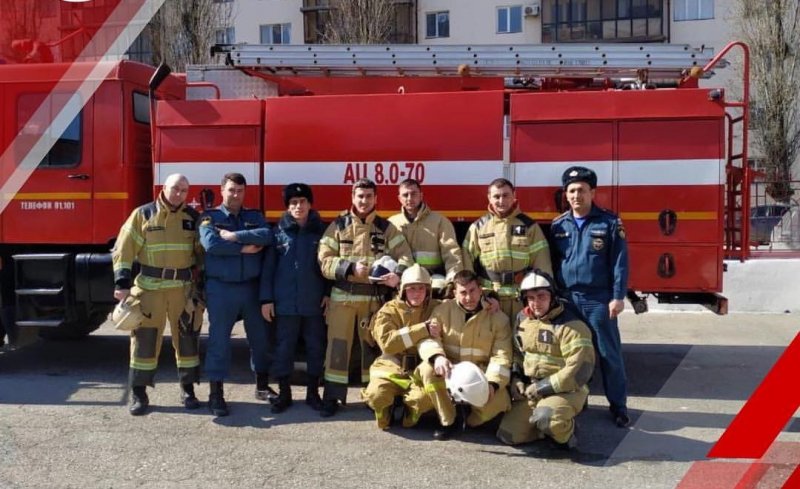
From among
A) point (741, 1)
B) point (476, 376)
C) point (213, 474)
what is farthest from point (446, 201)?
point (741, 1)

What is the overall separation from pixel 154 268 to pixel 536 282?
9.06ft

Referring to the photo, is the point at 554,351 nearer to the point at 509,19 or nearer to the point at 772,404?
the point at 772,404

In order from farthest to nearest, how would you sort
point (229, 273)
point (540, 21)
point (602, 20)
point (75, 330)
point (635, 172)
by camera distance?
point (540, 21)
point (602, 20)
point (75, 330)
point (635, 172)
point (229, 273)

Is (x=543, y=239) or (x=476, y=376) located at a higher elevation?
(x=543, y=239)

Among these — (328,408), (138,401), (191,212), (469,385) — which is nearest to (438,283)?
(469,385)

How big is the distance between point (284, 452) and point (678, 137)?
12.1ft

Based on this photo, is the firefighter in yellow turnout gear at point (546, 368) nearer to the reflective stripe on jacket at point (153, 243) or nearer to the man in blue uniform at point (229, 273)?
the man in blue uniform at point (229, 273)

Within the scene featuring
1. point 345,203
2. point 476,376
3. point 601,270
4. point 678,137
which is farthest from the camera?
point 345,203

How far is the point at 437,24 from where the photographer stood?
25562mm

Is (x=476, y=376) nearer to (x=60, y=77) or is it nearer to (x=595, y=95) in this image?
(x=595, y=95)

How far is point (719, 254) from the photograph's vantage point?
5.48 m

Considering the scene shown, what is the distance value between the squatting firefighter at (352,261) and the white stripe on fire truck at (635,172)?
122 centimetres

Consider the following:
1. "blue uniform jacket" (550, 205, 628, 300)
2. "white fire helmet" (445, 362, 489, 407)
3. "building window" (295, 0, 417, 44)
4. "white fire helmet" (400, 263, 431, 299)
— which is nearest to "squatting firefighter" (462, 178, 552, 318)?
"blue uniform jacket" (550, 205, 628, 300)

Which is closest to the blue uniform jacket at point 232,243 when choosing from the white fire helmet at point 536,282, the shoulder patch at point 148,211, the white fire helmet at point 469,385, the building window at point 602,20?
the shoulder patch at point 148,211
